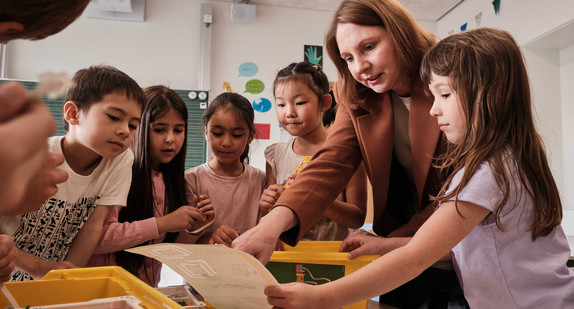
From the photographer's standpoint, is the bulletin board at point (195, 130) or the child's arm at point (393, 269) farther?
the bulletin board at point (195, 130)

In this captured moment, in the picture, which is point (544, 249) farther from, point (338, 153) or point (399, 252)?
point (338, 153)

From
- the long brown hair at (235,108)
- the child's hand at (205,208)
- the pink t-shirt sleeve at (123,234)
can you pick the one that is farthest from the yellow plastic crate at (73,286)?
the long brown hair at (235,108)

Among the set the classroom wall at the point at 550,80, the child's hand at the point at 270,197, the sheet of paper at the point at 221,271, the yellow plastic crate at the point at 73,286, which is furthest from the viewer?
the classroom wall at the point at 550,80

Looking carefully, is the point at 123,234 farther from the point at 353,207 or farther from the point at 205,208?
the point at 353,207

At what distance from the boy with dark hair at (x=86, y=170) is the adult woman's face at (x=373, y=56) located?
66 cm

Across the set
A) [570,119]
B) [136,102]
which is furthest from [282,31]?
[136,102]

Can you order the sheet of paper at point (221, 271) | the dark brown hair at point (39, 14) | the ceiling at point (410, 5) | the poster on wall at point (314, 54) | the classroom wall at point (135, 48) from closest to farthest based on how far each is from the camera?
1. the dark brown hair at point (39, 14)
2. the sheet of paper at point (221, 271)
3. the classroom wall at point (135, 48)
4. the ceiling at point (410, 5)
5. the poster on wall at point (314, 54)

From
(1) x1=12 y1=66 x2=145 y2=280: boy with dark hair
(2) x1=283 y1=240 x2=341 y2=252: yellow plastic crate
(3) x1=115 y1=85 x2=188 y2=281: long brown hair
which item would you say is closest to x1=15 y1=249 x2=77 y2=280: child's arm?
(1) x1=12 y1=66 x2=145 y2=280: boy with dark hair

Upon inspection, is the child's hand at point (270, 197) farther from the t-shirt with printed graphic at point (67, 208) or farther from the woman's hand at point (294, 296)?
the woman's hand at point (294, 296)

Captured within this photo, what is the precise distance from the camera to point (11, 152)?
240 millimetres

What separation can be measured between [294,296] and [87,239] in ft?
2.76

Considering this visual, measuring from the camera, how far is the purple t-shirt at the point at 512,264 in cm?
75

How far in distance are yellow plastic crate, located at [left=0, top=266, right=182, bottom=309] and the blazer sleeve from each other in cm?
35

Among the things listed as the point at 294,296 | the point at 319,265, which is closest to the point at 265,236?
the point at 319,265
